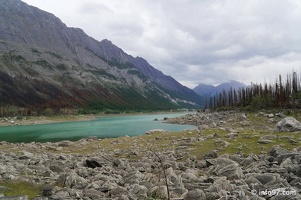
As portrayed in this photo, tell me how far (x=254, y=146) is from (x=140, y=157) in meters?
11.2

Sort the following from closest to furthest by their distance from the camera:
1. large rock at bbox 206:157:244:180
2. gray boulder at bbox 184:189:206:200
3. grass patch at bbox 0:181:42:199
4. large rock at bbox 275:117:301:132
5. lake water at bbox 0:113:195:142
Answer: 1. gray boulder at bbox 184:189:206:200
2. grass patch at bbox 0:181:42:199
3. large rock at bbox 206:157:244:180
4. large rock at bbox 275:117:301:132
5. lake water at bbox 0:113:195:142

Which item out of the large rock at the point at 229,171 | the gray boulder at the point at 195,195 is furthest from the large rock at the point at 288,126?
the gray boulder at the point at 195,195

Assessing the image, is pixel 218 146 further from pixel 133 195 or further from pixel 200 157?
pixel 133 195

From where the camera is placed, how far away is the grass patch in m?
13.2

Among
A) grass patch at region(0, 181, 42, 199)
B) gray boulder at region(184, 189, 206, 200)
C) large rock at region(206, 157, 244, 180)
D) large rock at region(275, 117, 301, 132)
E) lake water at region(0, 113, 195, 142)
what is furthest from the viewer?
lake water at region(0, 113, 195, 142)

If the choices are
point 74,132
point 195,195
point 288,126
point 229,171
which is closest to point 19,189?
point 195,195

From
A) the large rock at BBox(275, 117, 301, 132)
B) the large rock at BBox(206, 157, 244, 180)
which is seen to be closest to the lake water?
the large rock at BBox(275, 117, 301, 132)

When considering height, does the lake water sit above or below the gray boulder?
below

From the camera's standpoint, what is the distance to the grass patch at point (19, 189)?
13.2 m

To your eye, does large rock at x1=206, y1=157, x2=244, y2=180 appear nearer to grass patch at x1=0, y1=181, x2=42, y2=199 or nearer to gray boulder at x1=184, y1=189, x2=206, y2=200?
gray boulder at x1=184, y1=189, x2=206, y2=200

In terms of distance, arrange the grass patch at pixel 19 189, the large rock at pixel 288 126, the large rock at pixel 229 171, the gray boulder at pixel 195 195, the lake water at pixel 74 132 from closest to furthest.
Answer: the gray boulder at pixel 195 195
the grass patch at pixel 19 189
the large rock at pixel 229 171
the large rock at pixel 288 126
the lake water at pixel 74 132

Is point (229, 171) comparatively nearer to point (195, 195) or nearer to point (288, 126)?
point (195, 195)

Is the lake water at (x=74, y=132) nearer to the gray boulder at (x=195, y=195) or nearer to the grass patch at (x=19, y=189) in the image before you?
the grass patch at (x=19, y=189)

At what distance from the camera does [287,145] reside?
2433 centimetres
